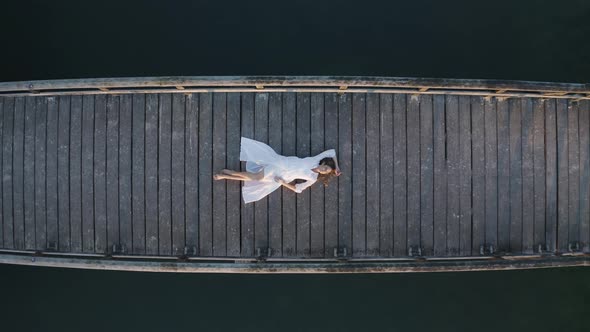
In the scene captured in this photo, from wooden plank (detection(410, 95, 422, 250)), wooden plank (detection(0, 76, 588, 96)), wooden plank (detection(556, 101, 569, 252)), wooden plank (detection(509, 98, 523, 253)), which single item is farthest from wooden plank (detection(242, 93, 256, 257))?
wooden plank (detection(556, 101, 569, 252))

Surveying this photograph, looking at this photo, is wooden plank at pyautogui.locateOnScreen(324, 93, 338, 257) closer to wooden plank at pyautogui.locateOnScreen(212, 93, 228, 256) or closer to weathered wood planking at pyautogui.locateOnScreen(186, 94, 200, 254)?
weathered wood planking at pyautogui.locateOnScreen(186, 94, 200, 254)

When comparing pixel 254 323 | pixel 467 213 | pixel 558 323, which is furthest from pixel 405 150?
pixel 558 323

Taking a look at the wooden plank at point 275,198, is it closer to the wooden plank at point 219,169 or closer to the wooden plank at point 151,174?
the wooden plank at point 219,169

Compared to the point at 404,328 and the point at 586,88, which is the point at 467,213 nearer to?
the point at 586,88

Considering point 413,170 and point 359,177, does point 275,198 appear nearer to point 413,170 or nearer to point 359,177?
point 359,177

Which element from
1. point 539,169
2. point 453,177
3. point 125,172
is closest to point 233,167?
point 125,172
